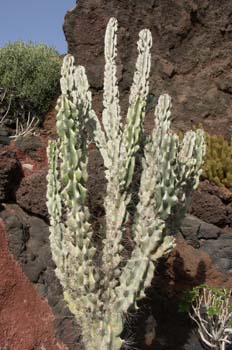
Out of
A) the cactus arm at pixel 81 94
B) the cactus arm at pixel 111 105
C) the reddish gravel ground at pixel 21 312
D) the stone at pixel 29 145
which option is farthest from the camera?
the stone at pixel 29 145

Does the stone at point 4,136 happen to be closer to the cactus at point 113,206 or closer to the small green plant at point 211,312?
the cactus at point 113,206

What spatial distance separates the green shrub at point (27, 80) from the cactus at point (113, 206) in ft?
16.0

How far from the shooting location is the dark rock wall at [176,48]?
371 inches

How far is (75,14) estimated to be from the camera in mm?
9547

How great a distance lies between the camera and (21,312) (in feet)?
21.3

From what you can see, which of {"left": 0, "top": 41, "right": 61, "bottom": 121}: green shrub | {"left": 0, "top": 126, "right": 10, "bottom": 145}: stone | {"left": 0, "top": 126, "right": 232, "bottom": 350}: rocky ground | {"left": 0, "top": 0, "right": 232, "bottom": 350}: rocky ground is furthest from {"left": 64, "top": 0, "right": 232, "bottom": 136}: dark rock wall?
{"left": 0, "top": 126, "right": 232, "bottom": 350}: rocky ground

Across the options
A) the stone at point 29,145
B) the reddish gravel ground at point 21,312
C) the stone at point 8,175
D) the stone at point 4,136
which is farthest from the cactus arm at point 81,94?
the stone at point 4,136

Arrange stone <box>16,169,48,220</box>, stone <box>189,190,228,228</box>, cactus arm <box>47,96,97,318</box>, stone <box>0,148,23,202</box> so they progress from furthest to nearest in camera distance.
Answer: stone <box>189,190,228,228</box> < stone <box>0,148,23,202</box> < stone <box>16,169,48,220</box> < cactus arm <box>47,96,97,318</box>

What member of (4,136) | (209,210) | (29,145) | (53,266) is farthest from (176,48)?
(53,266)

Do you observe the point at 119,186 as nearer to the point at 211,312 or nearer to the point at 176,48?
the point at 211,312

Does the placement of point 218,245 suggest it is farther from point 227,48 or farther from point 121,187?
point 227,48

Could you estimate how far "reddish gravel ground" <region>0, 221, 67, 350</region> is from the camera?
20.9ft

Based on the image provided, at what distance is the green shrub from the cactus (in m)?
4.88

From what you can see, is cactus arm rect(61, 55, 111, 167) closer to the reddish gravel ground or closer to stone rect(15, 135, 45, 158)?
the reddish gravel ground
